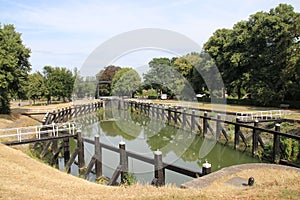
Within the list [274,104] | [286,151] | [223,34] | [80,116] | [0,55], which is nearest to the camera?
[286,151]

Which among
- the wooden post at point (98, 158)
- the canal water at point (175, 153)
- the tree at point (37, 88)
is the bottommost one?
the canal water at point (175, 153)

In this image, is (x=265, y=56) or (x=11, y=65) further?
(x=265, y=56)

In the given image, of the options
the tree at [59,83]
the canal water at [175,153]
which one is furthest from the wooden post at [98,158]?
the tree at [59,83]

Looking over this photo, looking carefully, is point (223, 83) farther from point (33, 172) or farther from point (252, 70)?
point (33, 172)

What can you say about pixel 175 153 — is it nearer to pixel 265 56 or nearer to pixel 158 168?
pixel 158 168

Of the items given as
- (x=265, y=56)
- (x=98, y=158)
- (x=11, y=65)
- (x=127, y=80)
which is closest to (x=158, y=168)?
(x=98, y=158)

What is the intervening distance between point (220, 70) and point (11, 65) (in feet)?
87.0

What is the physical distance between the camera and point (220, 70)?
120 ft

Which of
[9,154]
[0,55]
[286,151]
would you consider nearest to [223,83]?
[286,151]

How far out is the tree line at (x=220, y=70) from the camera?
24.1 metres

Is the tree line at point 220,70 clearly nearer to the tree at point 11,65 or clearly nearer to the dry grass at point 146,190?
the tree at point 11,65

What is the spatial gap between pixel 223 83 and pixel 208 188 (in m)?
31.7

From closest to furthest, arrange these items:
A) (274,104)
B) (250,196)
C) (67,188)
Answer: (250,196), (67,188), (274,104)

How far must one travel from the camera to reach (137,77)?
1219 inches
